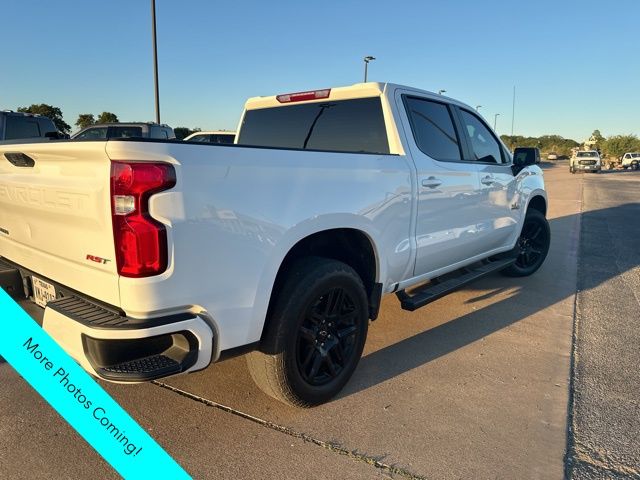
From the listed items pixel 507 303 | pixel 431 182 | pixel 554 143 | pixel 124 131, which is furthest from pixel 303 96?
pixel 554 143

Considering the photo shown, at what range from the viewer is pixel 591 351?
3.82m

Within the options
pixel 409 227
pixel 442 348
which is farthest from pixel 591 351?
pixel 409 227

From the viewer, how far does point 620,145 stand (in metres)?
68.7

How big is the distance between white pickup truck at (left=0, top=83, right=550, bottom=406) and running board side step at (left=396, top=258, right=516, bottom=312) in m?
0.02

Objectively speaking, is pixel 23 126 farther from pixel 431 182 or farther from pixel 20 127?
pixel 431 182

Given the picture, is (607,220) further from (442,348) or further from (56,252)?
(56,252)

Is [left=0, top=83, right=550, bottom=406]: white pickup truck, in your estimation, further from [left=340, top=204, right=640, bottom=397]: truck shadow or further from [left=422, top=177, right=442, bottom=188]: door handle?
[left=340, top=204, right=640, bottom=397]: truck shadow

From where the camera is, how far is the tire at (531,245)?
18.9 feet

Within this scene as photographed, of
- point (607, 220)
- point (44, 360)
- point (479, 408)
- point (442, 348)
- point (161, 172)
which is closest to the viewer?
point (161, 172)

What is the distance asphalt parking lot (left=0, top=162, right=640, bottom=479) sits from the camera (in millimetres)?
2385

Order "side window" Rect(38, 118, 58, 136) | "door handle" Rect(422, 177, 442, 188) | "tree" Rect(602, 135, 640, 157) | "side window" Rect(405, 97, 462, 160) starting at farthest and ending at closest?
"tree" Rect(602, 135, 640, 157), "side window" Rect(38, 118, 58, 136), "side window" Rect(405, 97, 462, 160), "door handle" Rect(422, 177, 442, 188)

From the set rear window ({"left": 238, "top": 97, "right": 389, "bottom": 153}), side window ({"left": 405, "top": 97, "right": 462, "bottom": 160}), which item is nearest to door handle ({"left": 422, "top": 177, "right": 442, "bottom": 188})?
side window ({"left": 405, "top": 97, "right": 462, "bottom": 160})

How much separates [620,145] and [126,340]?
81.7 m

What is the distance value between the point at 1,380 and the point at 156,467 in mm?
1864
